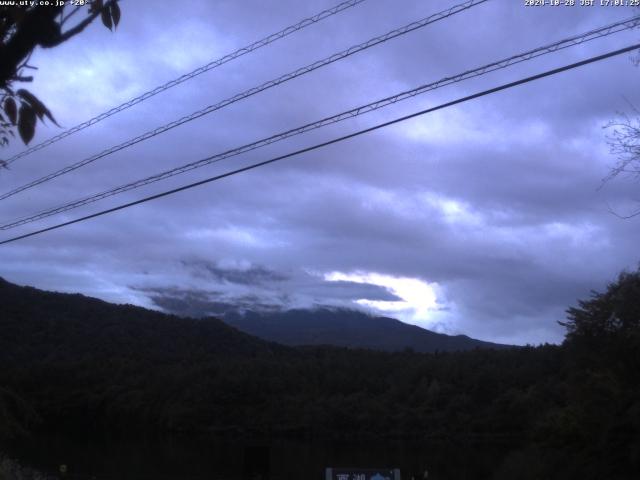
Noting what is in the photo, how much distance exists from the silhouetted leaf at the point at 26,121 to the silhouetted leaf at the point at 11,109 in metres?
0.06

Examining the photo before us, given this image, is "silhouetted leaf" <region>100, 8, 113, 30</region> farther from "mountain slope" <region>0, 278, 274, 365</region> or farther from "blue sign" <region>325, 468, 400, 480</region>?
"mountain slope" <region>0, 278, 274, 365</region>

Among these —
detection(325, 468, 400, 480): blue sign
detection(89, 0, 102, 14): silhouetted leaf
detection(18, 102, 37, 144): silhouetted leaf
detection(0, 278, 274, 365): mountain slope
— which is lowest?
detection(325, 468, 400, 480): blue sign

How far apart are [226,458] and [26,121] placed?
196ft

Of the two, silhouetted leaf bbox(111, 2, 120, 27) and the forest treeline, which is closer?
silhouetted leaf bbox(111, 2, 120, 27)

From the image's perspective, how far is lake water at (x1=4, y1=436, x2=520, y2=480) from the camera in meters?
47.3

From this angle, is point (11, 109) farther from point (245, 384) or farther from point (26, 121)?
point (245, 384)

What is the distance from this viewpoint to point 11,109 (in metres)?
3.62

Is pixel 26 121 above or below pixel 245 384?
below

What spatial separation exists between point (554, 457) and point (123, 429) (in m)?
59.8

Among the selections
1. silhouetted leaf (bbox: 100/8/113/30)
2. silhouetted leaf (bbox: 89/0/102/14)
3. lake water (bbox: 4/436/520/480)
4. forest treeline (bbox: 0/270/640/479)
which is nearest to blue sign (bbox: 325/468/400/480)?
silhouetted leaf (bbox: 100/8/113/30)

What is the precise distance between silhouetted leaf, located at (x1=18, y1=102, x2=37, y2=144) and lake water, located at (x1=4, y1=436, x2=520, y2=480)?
120ft

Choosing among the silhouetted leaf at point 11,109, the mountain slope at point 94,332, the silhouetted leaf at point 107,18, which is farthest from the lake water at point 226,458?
the silhouetted leaf at point 11,109

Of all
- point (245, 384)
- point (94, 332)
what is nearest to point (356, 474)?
point (245, 384)

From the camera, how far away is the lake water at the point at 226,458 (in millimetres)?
47281
